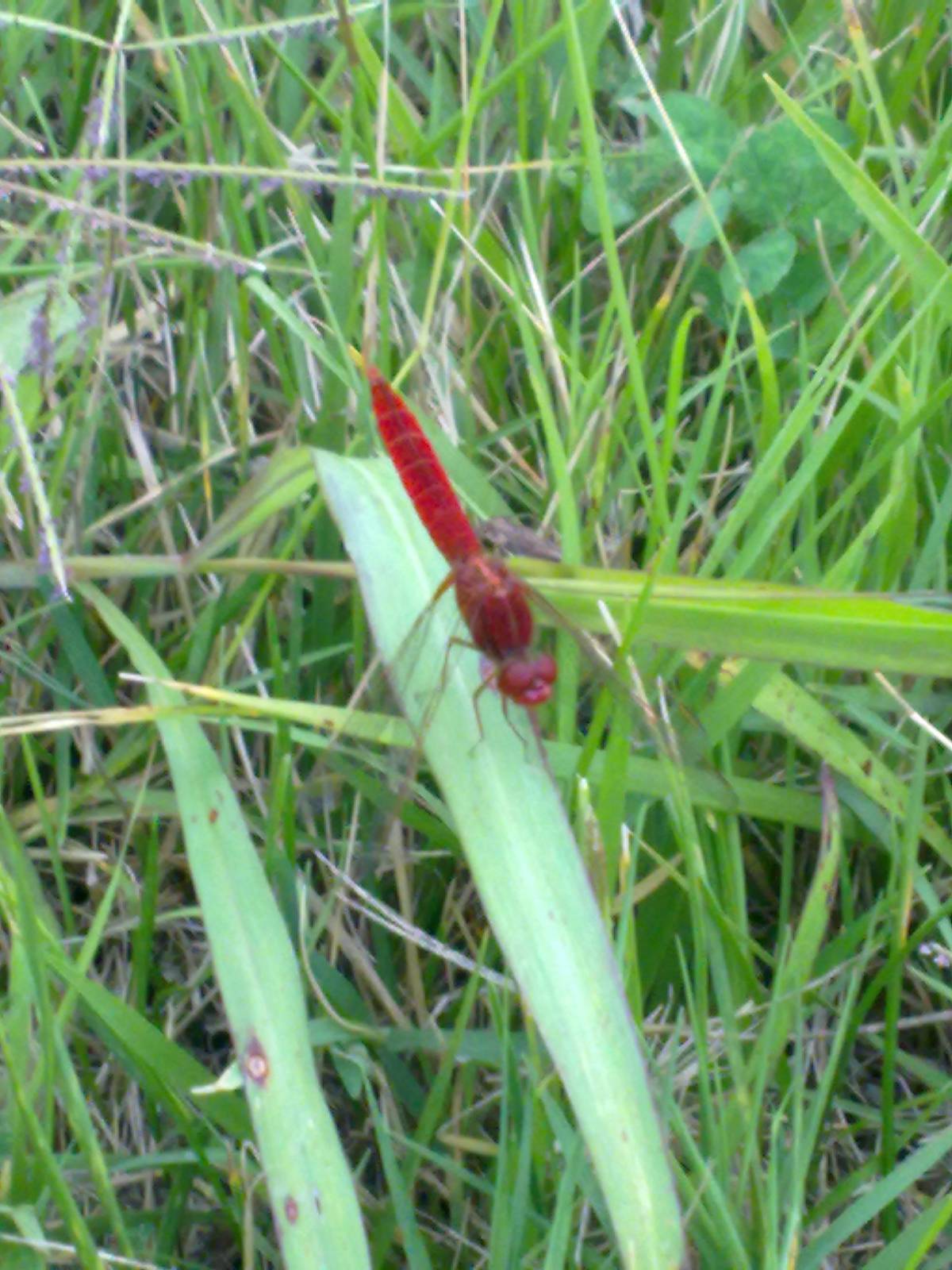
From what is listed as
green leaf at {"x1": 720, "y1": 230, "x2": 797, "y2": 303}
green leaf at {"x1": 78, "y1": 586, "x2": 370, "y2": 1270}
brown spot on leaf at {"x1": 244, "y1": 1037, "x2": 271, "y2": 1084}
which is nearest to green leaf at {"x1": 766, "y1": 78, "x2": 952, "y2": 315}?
green leaf at {"x1": 720, "y1": 230, "x2": 797, "y2": 303}

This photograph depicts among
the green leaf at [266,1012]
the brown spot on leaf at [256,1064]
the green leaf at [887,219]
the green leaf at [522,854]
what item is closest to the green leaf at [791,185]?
the green leaf at [887,219]

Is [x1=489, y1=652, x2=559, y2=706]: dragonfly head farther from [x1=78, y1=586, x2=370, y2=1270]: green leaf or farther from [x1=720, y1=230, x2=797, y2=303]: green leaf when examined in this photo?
[x1=720, y1=230, x2=797, y2=303]: green leaf

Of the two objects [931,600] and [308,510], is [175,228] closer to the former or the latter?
[308,510]

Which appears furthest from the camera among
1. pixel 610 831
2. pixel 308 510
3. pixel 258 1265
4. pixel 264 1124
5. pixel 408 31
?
pixel 408 31

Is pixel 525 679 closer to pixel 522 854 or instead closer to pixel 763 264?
pixel 522 854

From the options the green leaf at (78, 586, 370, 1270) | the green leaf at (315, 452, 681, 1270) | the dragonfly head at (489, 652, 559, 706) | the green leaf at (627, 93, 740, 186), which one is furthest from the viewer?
the green leaf at (627, 93, 740, 186)

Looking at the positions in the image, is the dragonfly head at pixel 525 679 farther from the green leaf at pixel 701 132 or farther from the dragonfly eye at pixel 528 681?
the green leaf at pixel 701 132

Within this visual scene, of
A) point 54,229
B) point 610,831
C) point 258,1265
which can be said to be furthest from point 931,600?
point 54,229
